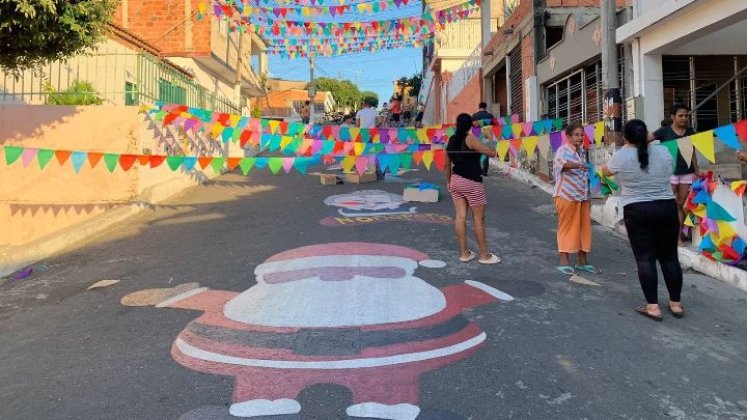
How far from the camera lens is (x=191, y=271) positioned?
246 inches

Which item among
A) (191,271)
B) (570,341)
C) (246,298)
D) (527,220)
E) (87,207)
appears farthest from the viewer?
(87,207)

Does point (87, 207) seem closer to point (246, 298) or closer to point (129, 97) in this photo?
point (129, 97)

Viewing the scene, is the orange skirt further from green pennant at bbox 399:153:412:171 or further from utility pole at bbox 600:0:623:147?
utility pole at bbox 600:0:623:147

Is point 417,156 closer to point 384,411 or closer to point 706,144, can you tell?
point 706,144

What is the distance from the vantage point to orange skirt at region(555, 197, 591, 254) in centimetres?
569

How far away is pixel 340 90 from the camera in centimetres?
6931

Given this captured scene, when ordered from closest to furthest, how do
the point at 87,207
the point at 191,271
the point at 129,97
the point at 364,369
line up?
the point at 364,369
the point at 191,271
the point at 87,207
the point at 129,97

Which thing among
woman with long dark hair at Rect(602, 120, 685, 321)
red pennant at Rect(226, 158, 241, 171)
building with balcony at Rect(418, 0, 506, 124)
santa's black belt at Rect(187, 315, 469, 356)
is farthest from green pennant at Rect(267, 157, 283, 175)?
building with balcony at Rect(418, 0, 506, 124)

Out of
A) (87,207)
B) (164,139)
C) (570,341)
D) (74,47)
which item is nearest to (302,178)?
(164,139)

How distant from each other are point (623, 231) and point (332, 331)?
539 cm

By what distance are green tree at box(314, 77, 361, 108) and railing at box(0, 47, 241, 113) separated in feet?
178

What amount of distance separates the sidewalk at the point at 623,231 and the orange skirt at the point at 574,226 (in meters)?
1.40

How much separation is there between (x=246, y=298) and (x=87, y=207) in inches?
A: 266

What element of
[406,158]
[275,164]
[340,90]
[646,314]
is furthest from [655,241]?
[340,90]
